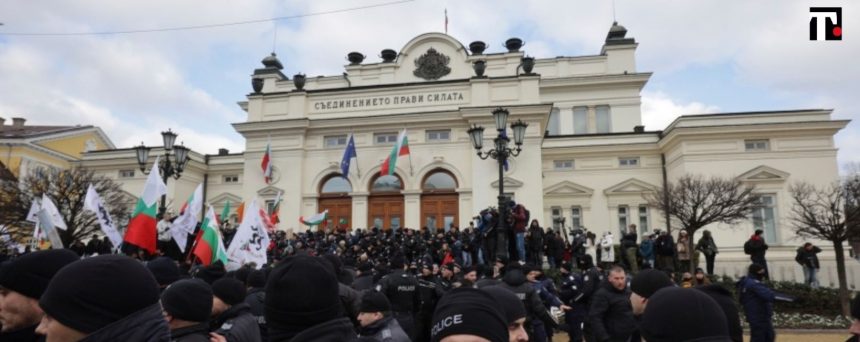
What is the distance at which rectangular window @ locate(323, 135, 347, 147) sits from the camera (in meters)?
27.7

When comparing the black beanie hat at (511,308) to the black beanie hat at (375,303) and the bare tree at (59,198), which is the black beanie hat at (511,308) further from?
the bare tree at (59,198)

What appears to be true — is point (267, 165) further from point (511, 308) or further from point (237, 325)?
point (511, 308)

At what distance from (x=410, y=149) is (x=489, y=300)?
80.8 feet

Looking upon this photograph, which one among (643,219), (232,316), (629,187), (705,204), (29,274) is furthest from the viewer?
(629,187)

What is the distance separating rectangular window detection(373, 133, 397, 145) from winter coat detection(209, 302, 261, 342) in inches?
907

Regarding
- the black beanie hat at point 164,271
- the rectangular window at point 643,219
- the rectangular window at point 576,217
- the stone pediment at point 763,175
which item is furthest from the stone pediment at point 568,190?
the black beanie hat at point 164,271

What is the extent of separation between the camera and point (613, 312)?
21.0 feet

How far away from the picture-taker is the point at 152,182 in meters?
10.2

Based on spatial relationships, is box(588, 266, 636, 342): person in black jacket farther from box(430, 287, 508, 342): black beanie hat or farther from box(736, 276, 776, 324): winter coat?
box(430, 287, 508, 342): black beanie hat

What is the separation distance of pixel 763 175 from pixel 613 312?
25.4 metres

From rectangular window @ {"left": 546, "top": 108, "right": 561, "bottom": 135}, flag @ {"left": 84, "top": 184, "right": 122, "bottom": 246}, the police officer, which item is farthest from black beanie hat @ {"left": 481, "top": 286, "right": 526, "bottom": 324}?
rectangular window @ {"left": 546, "top": 108, "right": 561, "bottom": 135}

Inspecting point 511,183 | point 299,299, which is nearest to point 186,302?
point 299,299

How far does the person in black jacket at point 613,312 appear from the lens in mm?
6293

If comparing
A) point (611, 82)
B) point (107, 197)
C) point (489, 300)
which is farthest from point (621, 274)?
point (611, 82)
